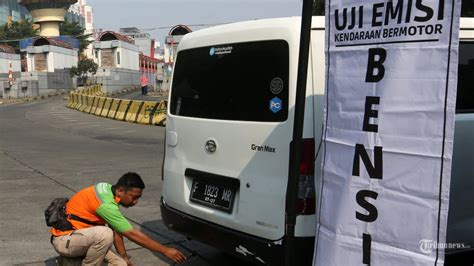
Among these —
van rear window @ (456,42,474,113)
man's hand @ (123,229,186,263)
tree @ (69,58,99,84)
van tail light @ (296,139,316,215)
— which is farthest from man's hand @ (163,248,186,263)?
tree @ (69,58,99,84)

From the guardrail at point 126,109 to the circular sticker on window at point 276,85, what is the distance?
13.9m

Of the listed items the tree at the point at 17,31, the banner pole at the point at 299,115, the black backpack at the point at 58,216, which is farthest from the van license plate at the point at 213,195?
the tree at the point at 17,31

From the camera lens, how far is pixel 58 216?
11.9 feet

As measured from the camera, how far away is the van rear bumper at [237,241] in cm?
314

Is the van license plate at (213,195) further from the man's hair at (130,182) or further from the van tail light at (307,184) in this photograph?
the van tail light at (307,184)

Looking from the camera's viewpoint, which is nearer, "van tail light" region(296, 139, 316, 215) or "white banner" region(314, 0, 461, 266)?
"white banner" region(314, 0, 461, 266)

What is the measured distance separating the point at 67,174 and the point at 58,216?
214 inches

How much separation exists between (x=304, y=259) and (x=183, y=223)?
1262mm

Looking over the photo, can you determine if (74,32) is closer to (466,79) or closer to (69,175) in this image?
(69,175)

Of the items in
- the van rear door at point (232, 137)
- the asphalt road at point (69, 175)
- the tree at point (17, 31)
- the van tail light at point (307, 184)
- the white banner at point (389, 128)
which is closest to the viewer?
the white banner at point (389, 128)

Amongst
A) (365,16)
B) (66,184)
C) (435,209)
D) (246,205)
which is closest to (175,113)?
(246,205)

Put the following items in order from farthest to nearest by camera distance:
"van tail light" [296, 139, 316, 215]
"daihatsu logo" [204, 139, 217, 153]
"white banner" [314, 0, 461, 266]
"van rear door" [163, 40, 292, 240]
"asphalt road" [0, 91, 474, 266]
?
"asphalt road" [0, 91, 474, 266] → "daihatsu logo" [204, 139, 217, 153] → "van rear door" [163, 40, 292, 240] → "van tail light" [296, 139, 316, 215] → "white banner" [314, 0, 461, 266]

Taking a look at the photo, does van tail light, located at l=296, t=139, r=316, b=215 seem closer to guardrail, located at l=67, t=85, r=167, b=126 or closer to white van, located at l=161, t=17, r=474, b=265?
white van, located at l=161, t=17, r=474, b=265

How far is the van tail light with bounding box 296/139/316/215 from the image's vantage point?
3115 mm
